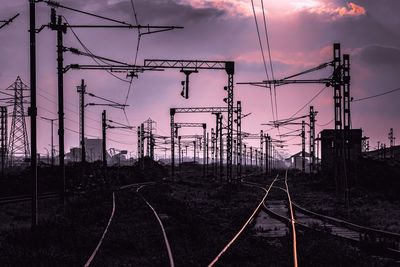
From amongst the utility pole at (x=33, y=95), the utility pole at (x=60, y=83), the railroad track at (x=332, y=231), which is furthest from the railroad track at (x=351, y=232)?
the utility pole at (x=60, y=83)

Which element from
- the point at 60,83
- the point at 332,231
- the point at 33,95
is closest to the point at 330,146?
the point at 60,83

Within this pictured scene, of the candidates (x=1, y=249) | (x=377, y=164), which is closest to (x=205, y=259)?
(x=1, y=249)

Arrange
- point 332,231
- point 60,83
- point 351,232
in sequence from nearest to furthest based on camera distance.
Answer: point 351,232 < point 332,231 < point 60,83

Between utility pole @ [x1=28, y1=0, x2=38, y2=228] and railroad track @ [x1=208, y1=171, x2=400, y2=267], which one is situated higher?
utility pole @ [x1=28, y1=0, x2=38, y2=228]

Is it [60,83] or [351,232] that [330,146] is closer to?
[60,83]

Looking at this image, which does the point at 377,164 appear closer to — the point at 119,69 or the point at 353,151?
the point at 353,151

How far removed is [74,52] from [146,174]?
54366mm

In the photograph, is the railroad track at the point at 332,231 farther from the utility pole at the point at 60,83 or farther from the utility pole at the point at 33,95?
the utility pole at the point at 60,83

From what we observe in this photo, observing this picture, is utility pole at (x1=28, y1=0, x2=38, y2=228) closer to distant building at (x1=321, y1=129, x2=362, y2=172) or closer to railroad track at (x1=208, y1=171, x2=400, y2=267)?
railroad track at (x1=208, y1=171, x2=400, y2=267)

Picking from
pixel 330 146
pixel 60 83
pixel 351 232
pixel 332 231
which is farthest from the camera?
pixel 330 146

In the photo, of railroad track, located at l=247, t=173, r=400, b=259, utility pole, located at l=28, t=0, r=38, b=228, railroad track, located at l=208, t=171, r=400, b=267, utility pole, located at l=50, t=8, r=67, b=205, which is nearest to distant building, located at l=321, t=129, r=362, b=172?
railroad track, located at l=208, t=171, r=400, b=267

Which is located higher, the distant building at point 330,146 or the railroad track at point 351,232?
the distant building at point 330,146

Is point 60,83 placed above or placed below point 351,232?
above

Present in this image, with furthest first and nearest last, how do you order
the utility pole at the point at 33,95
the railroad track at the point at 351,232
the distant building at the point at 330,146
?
1. the distant building at the point at 330,146
2. the utility pole at the point at 33,95
3. the railroad track at the point at 351,232
